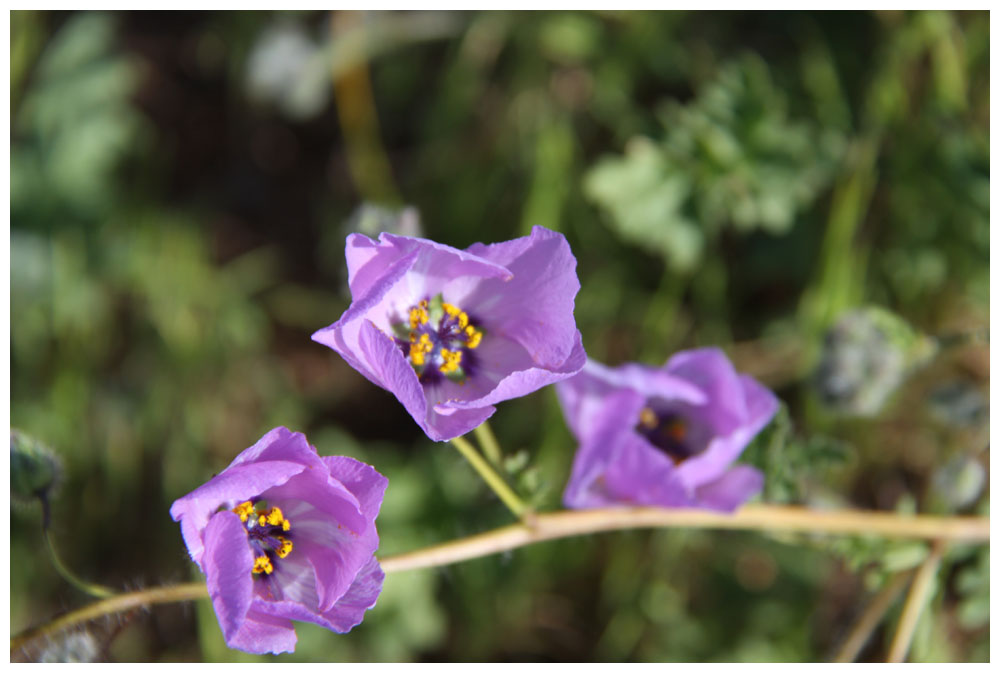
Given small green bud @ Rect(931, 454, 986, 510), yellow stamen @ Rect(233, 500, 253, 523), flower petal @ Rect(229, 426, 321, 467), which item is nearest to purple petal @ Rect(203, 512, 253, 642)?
flower petal @ Rect(229, 426, 321, 467)

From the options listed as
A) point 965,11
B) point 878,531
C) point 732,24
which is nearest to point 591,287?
point 732,24

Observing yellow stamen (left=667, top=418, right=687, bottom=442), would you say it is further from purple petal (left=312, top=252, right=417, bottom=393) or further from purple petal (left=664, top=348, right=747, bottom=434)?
purple petal (left=312, top=252, right=417, bottom=393)

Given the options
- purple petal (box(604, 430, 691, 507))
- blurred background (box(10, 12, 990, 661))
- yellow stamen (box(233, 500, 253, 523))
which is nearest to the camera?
yellow stamen (box(233, 500, 253, 523))

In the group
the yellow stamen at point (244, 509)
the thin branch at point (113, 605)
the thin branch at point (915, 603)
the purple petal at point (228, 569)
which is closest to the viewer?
the purple petal at point (228, 569)

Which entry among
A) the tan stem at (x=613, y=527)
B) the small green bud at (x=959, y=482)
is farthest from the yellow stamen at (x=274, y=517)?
the small green bud at (x=959, y=482)

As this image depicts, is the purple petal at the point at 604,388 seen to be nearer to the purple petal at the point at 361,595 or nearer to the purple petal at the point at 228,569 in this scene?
the purple petal at the point at 361,595

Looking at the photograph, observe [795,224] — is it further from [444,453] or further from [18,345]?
[18,345]
